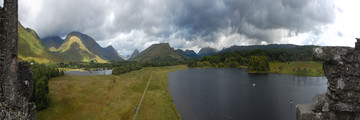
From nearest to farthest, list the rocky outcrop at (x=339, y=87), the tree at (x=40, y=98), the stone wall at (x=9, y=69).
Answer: the rocky outcrop at (x=339, y=87) < the stone wall at (x=9, y=69) < the tree at (x=40, y=98)

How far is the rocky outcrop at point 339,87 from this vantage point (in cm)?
495

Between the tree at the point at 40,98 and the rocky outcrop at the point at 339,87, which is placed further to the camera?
the tree at the point at 40,98

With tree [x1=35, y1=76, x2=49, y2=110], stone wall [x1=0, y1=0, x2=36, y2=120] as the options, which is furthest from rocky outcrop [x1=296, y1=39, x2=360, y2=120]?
tree [x1=35, y1=76, x2=49, y2=110]

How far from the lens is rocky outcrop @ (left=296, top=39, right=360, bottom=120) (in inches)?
195

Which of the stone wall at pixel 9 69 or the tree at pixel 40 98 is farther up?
the stone wall at pixel 9 69

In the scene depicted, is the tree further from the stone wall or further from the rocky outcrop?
the rocky outcrop

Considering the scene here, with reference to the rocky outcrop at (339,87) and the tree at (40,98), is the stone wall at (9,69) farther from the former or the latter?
the tree at (40,98)

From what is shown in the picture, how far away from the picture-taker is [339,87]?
517cm

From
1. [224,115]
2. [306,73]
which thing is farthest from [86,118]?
[306,73]

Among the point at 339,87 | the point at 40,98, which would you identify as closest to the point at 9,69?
the point at 339,87

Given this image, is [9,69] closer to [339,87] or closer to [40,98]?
[339,87]

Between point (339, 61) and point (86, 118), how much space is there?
39.8 metres

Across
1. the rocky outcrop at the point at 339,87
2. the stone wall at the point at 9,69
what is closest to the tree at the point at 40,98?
the stone wall at the point at 9,69

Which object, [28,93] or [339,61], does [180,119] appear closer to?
[28,93]
